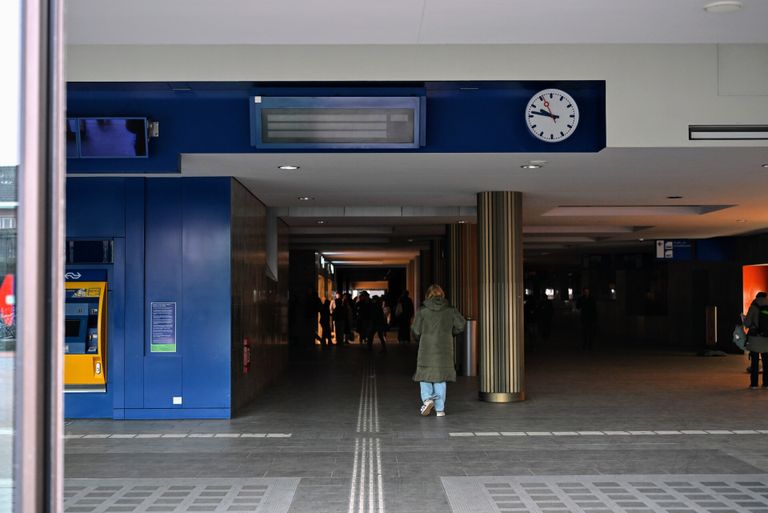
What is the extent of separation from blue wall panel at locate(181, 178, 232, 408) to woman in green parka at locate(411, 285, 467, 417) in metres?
2.38

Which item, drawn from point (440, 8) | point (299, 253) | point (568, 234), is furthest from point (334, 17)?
point (299, 253)

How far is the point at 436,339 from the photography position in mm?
9828

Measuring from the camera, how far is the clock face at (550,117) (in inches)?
316

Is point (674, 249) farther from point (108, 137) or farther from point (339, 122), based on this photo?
point (108, 137)

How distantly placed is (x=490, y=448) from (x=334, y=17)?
4295mm

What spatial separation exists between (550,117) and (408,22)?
2232mm

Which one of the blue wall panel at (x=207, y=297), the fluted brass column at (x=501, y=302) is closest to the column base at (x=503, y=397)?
the fluted brass column at (x=501, y=302)

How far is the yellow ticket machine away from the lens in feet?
30.9

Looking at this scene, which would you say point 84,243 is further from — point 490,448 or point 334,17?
point 490,448

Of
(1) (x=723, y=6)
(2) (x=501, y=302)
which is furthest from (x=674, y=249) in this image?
(1) (x=723, y=6)

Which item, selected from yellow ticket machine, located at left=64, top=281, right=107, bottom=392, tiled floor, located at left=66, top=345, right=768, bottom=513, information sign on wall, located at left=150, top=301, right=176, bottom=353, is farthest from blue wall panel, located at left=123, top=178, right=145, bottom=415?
tiled floor, located at left=66, top=345, right=768, bottom=513

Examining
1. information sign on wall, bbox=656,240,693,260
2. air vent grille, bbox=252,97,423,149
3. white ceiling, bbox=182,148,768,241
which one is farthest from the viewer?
information sign on wall, bbox=656,240,693,260

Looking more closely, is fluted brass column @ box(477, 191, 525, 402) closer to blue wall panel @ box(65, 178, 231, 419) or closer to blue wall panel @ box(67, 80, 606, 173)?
blue wall panel @ box(67, 80, 606, 173)

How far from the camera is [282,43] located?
23.7 feet
